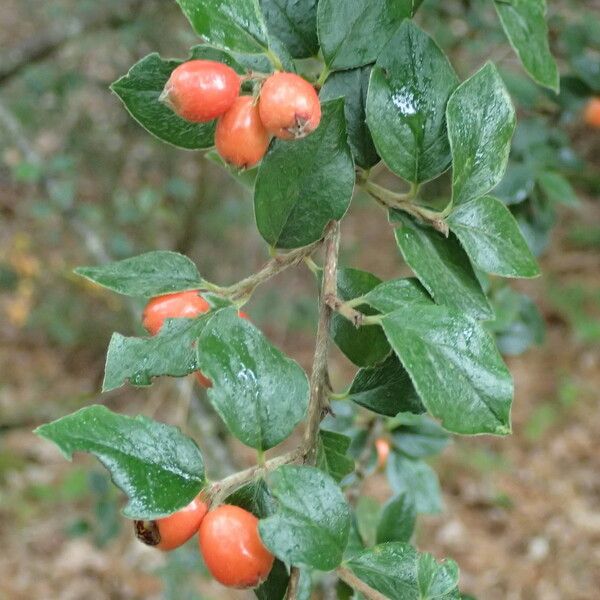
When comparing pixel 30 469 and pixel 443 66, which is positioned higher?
pixel 443 66

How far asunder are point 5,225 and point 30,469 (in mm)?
1418

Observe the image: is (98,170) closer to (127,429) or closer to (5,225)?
(5,225)

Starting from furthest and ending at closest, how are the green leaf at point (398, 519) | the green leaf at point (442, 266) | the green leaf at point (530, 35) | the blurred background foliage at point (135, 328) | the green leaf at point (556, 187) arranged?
the blurred background foliage at point (135, 328)
the green leaf at point (556, 187)
the green leaf at point (398, 519)
the green leaf at point (530, 35)
the green leaf at point (442, 266)

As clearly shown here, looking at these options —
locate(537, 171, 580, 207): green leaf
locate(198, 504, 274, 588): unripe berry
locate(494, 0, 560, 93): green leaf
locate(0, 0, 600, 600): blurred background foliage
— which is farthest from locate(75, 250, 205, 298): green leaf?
locate(0, 0, 600, 600): blurred background foliage

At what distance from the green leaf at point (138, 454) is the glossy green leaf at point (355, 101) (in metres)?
0.32

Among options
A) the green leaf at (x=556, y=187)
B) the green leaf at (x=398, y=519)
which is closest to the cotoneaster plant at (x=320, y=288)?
the green leaf at (x=398, y=519)

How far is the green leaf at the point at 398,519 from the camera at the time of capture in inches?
43.8

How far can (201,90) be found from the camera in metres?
0.65

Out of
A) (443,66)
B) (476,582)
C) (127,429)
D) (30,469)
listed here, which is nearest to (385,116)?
(443,66)

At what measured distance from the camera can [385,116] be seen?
736 mm

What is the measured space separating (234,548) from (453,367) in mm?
219

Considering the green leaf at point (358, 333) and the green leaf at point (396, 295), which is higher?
the green leaf at point (396, 295)

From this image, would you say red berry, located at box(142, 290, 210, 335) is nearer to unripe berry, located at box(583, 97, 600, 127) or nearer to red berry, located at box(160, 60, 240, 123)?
red berry, located at box(160, 60, 240, 123)

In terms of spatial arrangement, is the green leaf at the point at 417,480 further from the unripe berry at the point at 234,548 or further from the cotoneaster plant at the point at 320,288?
the unripe berry at the point at 234,548
